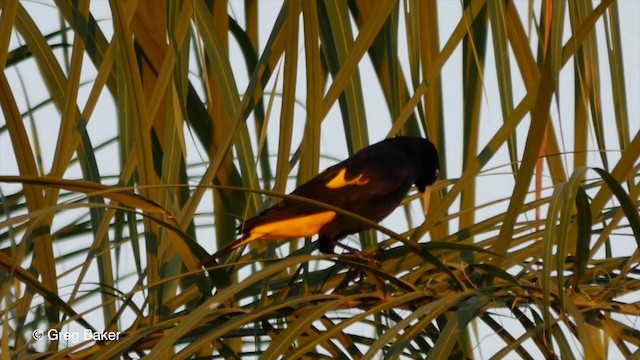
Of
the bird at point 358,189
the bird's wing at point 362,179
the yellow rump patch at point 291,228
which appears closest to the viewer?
the yellow rump patch at point 291,228

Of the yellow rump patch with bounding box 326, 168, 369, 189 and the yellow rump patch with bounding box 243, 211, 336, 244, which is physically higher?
the yellow rump patch with bounding box 326, 168, 369, 189

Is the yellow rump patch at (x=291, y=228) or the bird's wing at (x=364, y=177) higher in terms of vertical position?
the bird's wing at (x=364, y=177)

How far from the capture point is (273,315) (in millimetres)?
1530

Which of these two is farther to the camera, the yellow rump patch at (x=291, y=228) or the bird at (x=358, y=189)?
the bird at (x=358, y=189)

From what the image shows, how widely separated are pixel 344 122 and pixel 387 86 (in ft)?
0.78

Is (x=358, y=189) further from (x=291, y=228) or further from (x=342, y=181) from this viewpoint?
(x=291, y=228)

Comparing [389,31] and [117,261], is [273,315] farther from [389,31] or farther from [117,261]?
[389,31]

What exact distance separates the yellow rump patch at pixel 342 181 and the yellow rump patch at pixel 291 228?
9cm

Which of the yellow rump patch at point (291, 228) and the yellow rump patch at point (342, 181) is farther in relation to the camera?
the yellow rump patch at point (342, 181)

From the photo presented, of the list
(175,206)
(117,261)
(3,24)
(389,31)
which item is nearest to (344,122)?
(389,31)

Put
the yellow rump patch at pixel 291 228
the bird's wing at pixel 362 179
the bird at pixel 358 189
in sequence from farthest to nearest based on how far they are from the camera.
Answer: the bird's wing at pixel 362 179, the bird at pixel 358 189, the yellow rump patch at pixel 291 228

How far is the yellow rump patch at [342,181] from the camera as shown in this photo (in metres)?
2.81

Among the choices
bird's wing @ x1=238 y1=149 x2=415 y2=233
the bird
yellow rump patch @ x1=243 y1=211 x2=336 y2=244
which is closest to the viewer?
yellow rump patch @ x1=243 y1=211 x2=336 y2=244

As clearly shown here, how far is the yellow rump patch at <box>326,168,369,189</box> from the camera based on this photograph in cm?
281
